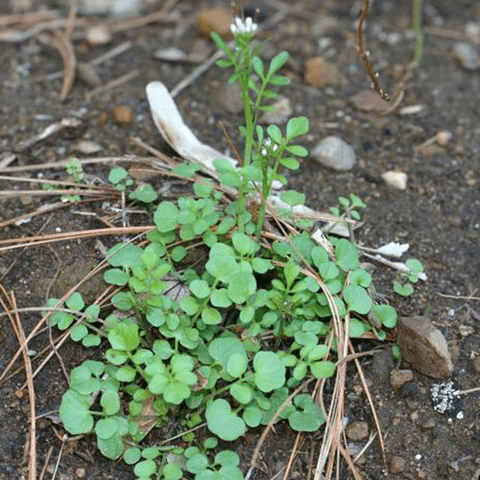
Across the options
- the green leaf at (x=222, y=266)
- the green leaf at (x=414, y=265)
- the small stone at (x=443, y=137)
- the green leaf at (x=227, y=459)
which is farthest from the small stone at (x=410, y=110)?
the green leaf at (x=227, y=459)

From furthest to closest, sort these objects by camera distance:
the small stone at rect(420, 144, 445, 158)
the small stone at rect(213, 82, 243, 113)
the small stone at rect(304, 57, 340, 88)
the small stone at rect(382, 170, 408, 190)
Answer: the small stone at rect(304, 57, 340, 88) → the small stone at rect(213, 82, 243, 113) → the small stone at rect(420, 144, 445, 158) → the small stone at rect(382, 170, 408, 190)

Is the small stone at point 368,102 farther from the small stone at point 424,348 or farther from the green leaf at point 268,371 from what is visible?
the green leaf at point 268,371

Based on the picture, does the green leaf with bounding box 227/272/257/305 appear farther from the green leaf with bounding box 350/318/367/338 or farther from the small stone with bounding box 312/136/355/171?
the small stone with bounding box 312/136/355/171

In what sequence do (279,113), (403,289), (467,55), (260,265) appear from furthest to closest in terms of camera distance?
(467,55), (279,113), (403,289), (260,265)

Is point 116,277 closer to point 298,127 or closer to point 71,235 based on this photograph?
point 71,235

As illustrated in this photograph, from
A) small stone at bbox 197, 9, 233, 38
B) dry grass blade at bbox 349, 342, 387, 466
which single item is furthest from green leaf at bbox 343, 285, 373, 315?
small stone at bbox 197, 9, 233, 38

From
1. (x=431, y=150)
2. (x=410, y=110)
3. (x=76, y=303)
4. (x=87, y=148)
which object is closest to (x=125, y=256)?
(x=76, y=303)

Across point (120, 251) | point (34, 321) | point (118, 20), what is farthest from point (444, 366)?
point (118, 20)
